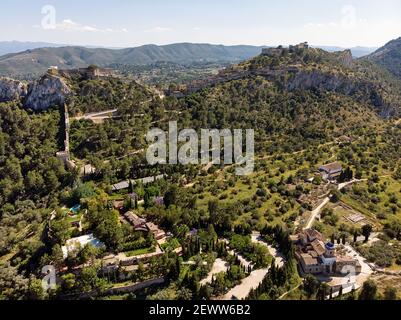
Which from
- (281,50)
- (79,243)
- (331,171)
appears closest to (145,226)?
(79,243)

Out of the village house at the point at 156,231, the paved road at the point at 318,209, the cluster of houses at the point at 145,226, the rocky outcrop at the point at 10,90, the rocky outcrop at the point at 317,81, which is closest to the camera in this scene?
the village house at the point at 156,231

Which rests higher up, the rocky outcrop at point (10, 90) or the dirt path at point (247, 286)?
the rocky outcrop at point (10, 90)

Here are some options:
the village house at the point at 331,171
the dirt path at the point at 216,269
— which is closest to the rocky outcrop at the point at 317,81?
the village house at the point at 331,171

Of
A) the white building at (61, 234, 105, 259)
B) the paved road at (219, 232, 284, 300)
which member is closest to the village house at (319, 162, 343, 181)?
the paved road at (219, 232, 284, 300)

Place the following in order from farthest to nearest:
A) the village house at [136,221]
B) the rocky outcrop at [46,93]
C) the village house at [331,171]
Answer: the rocky outcrop at [46,93] → the village house at [331,171] → the village house at [136,221]

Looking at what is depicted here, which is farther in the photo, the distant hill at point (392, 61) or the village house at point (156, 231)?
the distant hill at point (392, 61)

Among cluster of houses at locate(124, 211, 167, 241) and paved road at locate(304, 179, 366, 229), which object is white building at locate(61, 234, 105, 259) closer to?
cluster of houses at locate(124, 211, 167, 241)

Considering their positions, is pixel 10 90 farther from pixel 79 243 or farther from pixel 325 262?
pixel 325 262

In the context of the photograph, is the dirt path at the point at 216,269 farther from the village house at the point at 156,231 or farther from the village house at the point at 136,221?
the village house at the point at 136,221
